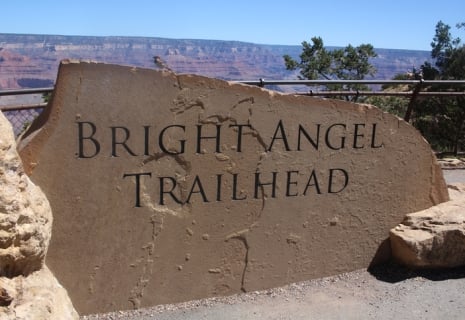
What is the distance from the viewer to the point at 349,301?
12.2ft

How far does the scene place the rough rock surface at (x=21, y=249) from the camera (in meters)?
2.52

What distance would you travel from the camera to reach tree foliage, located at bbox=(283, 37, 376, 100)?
16.1 meters

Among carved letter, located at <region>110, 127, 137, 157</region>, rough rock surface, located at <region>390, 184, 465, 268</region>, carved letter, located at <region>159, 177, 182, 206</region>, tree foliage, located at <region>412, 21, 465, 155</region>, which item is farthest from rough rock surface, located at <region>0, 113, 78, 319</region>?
tree foliage, located at <region>412, 21, 465, 155</region>

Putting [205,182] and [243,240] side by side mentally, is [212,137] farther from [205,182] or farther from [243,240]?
[243,240]

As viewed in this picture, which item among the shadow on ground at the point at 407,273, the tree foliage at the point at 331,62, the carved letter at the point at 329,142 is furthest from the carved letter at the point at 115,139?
the tree foliage at the point at 331,62

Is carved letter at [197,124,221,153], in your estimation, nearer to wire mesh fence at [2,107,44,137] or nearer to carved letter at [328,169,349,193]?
carved letter at [328,169,349,193]

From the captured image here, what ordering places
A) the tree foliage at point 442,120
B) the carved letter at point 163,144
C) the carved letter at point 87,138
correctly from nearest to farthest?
the carved letter at point 87,138 → the carved letter at point 163,144 → the tree foliage at point 442,120

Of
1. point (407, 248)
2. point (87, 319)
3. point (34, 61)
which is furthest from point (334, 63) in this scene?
point (34, 61)

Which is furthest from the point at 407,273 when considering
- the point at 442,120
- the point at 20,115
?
the point at 442,120

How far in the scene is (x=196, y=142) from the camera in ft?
11.4

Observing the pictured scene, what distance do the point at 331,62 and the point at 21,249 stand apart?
14.7 m

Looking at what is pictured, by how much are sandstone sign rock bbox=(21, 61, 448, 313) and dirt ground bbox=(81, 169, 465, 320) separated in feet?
0.25

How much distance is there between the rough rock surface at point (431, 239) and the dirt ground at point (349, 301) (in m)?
0.11

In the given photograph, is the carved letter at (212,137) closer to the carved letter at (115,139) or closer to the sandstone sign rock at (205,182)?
the sandstone sign rock at (205,182)
